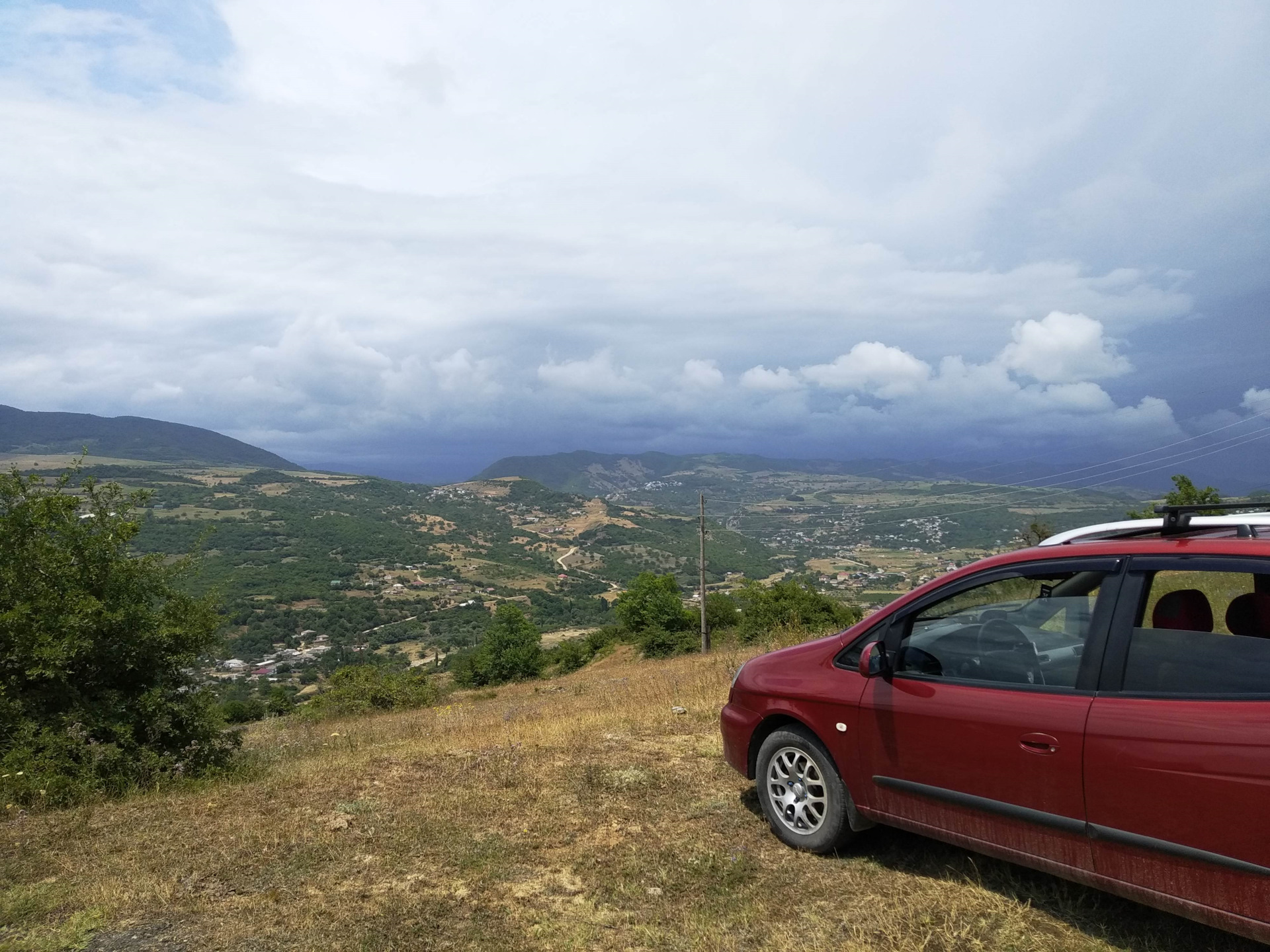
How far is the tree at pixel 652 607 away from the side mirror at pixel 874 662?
42.4 metres

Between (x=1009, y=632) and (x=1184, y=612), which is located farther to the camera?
(x=1009, y=632)

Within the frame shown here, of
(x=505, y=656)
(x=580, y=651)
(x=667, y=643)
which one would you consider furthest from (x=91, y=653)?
(x=505, y=656)

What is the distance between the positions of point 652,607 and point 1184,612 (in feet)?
148

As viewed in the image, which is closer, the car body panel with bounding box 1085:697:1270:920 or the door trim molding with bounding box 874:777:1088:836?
the car body panel with bounding box 1085:697:1270:920

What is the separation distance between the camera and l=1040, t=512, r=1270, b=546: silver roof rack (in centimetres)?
347

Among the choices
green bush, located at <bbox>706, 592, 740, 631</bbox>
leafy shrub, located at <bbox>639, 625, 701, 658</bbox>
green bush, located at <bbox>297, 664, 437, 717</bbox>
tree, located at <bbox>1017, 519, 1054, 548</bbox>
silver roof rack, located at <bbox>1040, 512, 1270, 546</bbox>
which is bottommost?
leafy shrub, located at <bbox>639, 625, 701, 658</bbox>

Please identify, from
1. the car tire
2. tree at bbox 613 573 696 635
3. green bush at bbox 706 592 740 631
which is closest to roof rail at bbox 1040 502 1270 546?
the car tire

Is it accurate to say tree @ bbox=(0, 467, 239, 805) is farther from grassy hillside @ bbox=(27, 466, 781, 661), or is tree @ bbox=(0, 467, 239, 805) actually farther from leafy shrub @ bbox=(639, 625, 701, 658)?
grassy hillside @ bbox=(27, 466, 781, 661)

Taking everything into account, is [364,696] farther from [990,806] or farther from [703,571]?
[990,806]

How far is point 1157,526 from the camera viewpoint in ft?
12.4

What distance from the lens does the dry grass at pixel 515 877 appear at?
3.58 m

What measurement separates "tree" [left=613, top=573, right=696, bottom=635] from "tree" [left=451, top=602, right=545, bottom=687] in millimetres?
7033

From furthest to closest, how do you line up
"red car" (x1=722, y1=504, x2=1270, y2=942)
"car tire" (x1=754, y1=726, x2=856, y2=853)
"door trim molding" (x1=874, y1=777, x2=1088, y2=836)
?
1. "car tire" (x1=754, y1=726, x2=856, y2=853)
2. "door trim molding" (x1=874, y1=777, x2=1088, y2=836)
3. "red car" (x1=722, y1=504, x2=1270, y2=942)

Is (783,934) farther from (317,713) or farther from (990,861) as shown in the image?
(317,713)
